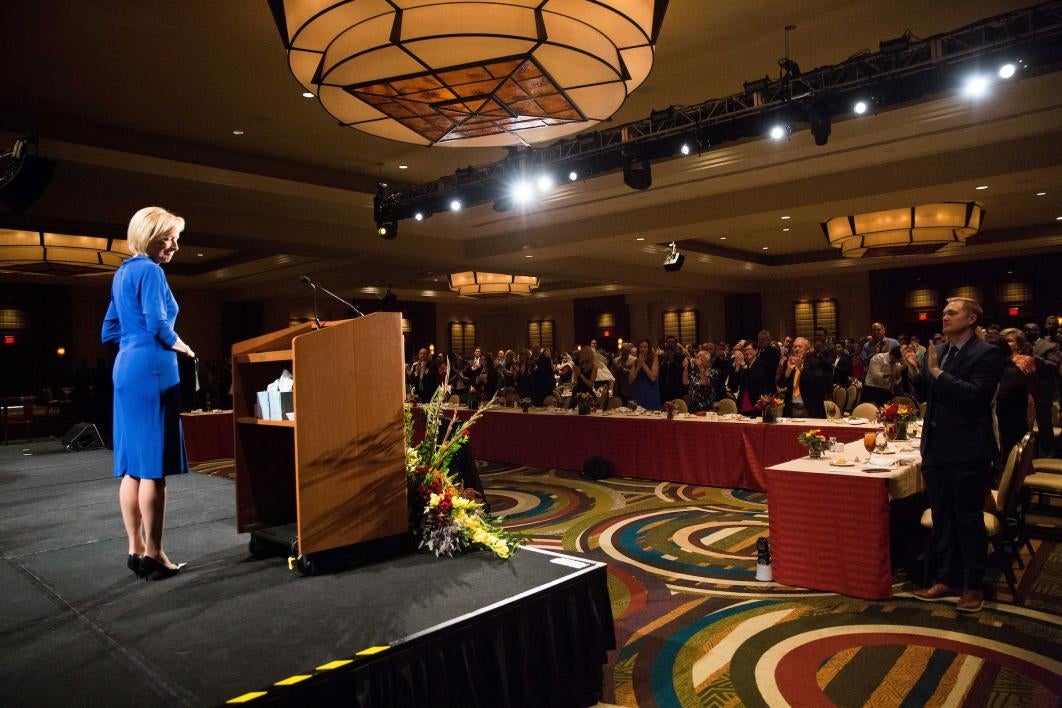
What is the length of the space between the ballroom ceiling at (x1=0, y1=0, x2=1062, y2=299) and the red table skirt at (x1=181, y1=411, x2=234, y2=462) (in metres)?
2.40

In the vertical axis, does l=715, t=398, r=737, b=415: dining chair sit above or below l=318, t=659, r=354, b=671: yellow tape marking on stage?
above

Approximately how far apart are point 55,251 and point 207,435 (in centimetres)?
360

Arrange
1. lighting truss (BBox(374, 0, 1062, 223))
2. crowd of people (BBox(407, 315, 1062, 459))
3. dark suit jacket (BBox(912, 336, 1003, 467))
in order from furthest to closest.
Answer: crowd of people (BBox(407, 315, 1062, 459)) < lighting truss (BBox(374, 0, 1062, 223)) < dark suit jacket (BBox(912, 336, 1003, 467))

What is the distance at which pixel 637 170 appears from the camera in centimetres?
655

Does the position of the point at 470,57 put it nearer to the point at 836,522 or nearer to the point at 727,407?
the point at 836,522

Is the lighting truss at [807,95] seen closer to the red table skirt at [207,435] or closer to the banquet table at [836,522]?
the banquet table at [836,522]

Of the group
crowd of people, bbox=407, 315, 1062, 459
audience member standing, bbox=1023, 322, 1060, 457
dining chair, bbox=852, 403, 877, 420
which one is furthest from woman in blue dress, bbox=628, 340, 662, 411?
audience member standing, bbox=1023, 322, 1060, 457

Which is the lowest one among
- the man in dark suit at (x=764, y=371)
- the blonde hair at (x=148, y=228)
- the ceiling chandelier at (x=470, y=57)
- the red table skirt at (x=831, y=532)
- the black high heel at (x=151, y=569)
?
the red table skirt at (x=831, y=532)

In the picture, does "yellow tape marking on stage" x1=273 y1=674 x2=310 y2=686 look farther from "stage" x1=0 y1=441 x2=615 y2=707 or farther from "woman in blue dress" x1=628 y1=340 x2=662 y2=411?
"woman in blue dress" x1=628 y1=340 x2=662 y2=411

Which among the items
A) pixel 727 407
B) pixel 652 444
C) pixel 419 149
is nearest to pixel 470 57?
pixel 419 149

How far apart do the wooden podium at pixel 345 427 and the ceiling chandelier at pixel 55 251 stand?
28.7ft

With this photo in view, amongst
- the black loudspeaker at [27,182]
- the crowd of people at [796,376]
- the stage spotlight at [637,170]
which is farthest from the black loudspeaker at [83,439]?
the stage spotlight at [637,170]

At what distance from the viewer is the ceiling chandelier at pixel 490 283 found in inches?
577

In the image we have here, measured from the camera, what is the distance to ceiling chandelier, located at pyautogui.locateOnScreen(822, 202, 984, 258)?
9891 millimetres
